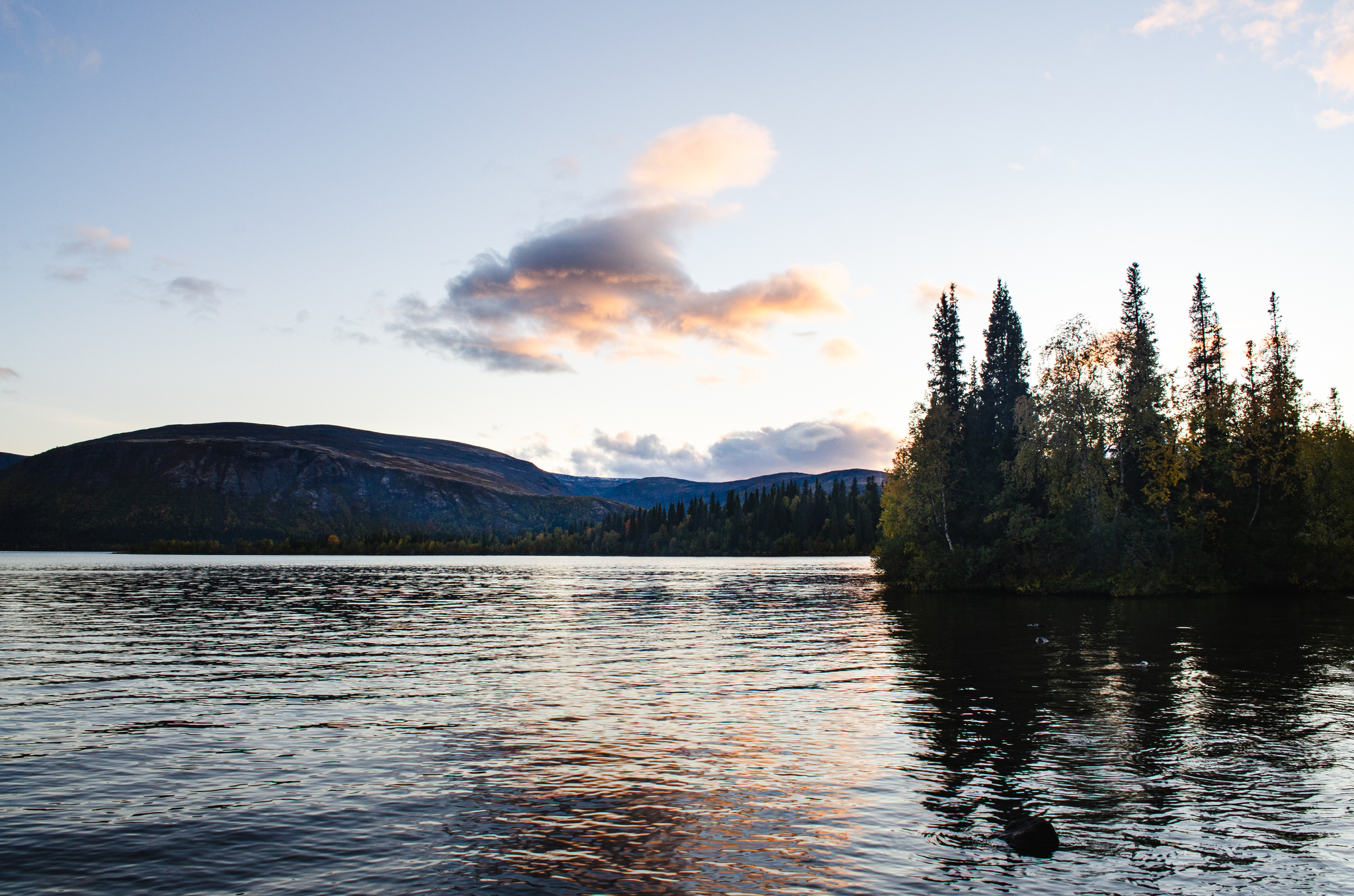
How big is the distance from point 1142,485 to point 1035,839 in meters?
83.6

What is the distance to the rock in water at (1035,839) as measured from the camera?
1470cm

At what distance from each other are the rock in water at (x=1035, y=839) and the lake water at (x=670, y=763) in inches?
8.8

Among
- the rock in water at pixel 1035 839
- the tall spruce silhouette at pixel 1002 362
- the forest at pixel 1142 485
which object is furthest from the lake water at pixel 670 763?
the tall spruce silhouette at pixel 1002 362

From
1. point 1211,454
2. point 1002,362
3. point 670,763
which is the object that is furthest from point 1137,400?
point 670,763

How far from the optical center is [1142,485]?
86.7 meters

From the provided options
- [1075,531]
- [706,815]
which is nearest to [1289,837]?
[706,815]

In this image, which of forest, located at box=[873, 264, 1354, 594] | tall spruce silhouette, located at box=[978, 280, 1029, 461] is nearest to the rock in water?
forest, located at box=[873, 264, 1354, 594]

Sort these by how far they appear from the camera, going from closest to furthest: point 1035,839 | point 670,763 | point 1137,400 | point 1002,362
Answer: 1. point 1035,839
2. point 670,763
3. point 1137,400
4. point 1002,362

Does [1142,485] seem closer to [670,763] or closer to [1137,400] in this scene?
[1137,400]

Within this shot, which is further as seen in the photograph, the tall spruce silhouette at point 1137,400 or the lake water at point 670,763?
the tall spruce silhouette at point 1137,400

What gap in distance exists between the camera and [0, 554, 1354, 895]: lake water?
14023 millimetres

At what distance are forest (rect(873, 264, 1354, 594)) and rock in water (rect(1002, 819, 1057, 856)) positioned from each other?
73539 mm

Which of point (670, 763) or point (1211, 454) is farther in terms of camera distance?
point (1211, 454)

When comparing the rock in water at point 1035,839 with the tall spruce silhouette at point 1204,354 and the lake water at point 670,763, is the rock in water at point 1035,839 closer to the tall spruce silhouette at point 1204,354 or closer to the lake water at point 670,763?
the lake water at point 670,763
